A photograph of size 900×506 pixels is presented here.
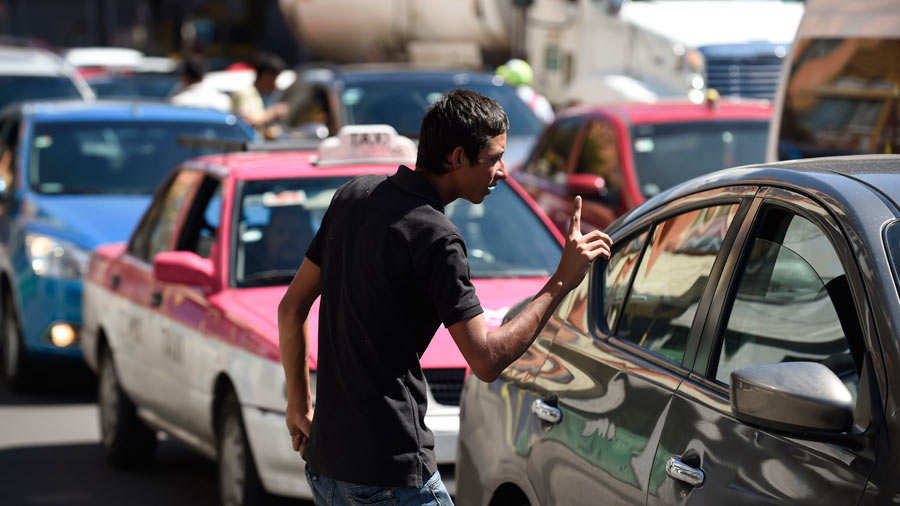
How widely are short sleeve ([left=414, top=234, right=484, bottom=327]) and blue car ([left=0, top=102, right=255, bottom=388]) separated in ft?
22.4

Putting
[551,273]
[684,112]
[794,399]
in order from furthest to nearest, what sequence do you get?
1. [684,112]
2. [551,273]
3. [794,399]

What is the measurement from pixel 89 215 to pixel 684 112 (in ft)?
12.8

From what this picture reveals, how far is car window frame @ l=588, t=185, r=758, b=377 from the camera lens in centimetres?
365

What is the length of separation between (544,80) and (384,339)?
51.9 ft

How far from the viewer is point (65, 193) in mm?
10875

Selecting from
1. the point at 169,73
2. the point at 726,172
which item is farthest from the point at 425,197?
the point at 169,73

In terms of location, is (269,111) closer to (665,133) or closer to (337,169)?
(665,133)

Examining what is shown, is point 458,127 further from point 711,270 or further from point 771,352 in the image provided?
point 771,352

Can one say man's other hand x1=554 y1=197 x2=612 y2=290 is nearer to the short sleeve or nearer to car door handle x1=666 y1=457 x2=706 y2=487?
the short sleeve

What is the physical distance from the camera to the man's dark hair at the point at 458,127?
354 cm

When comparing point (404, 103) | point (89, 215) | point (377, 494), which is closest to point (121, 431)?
point (89, 215)

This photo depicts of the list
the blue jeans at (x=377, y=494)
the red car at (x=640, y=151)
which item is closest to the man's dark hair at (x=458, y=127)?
the blue jeans at (x=377, y=494)

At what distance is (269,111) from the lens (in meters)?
15.5

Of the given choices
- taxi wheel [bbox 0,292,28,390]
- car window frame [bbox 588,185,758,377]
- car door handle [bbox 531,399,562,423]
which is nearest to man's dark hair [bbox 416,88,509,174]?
car window frame [bbox 588,185,758,377]
